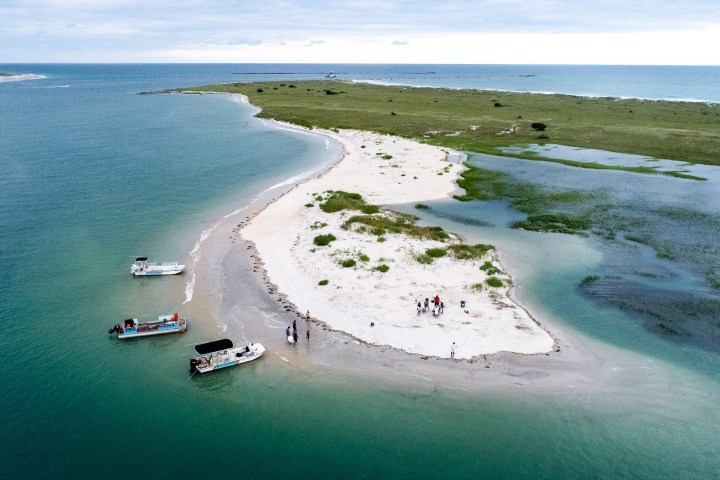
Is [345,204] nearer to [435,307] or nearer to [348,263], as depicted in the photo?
[348,263]

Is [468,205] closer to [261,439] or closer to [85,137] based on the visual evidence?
[261,439]

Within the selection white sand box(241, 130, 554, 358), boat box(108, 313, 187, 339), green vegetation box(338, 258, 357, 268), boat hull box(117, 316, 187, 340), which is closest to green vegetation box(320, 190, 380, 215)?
white sand box(241, 130, 554, 358)

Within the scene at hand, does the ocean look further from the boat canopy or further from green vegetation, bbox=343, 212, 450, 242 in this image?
green vegetation, bbox=343, 212, 450, 242

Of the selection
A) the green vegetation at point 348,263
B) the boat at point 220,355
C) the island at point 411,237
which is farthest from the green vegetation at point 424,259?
the boat at point 220,355

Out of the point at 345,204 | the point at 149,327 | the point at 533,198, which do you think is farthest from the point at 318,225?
the point at 533,198

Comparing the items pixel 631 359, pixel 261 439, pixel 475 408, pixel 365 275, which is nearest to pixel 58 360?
pixel 261 439

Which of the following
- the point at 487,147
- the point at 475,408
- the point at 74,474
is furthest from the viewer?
the point at 487,147
